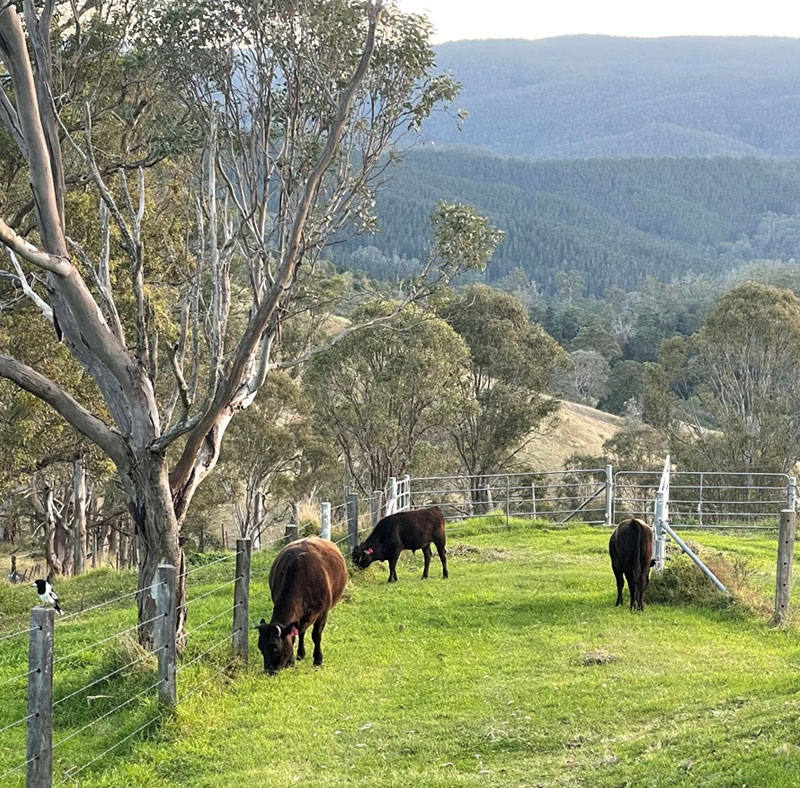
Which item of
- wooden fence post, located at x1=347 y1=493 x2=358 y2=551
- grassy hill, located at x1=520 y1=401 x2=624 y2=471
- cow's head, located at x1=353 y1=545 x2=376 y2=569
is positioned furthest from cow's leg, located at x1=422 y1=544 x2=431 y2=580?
grassy hill, located at x1=520 y1=401 x2=624 y2=471

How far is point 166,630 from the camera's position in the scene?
8.45 metres

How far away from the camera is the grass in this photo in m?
7.09

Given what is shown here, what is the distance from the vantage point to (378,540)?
51.1ft

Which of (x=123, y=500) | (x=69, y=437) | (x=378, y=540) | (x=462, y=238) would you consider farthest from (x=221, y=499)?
(x=462, y=238)

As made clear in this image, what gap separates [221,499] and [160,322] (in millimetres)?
17358

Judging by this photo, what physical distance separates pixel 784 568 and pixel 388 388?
20647 millimetres

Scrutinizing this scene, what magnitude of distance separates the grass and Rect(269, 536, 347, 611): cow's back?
0.72 meters

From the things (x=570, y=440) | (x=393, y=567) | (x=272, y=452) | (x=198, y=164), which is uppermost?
(x=198, y=164)

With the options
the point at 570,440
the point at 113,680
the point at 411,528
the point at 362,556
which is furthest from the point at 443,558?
the point at 570,440

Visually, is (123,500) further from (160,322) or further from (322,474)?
(160,322)

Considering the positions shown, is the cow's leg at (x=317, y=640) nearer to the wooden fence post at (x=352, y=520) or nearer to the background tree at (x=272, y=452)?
the wooden fence post at (x=352, y=520)

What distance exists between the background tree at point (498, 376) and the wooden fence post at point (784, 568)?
22.9 meters

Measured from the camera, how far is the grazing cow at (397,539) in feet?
50.5

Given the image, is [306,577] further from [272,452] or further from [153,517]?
[272,452]
